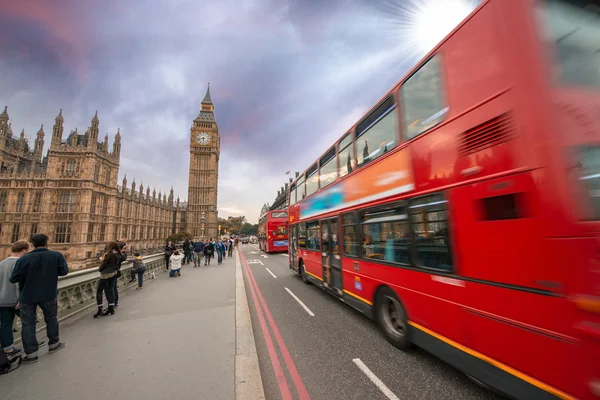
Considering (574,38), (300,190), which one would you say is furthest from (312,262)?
(574,38)

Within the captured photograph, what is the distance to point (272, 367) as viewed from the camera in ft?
11.8

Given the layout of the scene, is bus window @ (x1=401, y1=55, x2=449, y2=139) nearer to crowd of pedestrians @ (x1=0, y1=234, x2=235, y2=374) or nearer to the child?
crowd of pedestrians @ (x1=0, y1=234, x2=235, y2=374)

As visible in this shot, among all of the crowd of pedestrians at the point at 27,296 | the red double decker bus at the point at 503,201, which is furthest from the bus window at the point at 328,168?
the crowd of pedestrians at the point at 27,296

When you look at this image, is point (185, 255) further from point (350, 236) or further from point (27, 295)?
point (350, 236)

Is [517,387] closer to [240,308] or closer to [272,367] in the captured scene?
[272,367]

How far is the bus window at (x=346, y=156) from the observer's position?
5.77m

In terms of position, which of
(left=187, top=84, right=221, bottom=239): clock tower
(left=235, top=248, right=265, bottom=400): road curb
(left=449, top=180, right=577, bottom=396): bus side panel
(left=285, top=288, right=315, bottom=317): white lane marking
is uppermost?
(left=187, top=84, right=221, bottom=239): clock tower

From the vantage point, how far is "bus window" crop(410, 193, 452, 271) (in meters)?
3.09

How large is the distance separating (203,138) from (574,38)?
8880cm

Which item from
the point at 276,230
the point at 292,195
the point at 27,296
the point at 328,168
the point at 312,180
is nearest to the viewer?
the point at 27,296

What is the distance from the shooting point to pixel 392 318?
4387 millimetres

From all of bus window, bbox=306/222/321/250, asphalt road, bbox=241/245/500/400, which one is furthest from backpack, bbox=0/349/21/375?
bus window, bbox=306/222/321/250

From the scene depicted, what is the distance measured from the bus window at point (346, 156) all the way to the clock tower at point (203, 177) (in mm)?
76789

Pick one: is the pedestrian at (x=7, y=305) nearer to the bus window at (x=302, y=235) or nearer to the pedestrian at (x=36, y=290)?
the pedestrian at (x=36, y=290)
